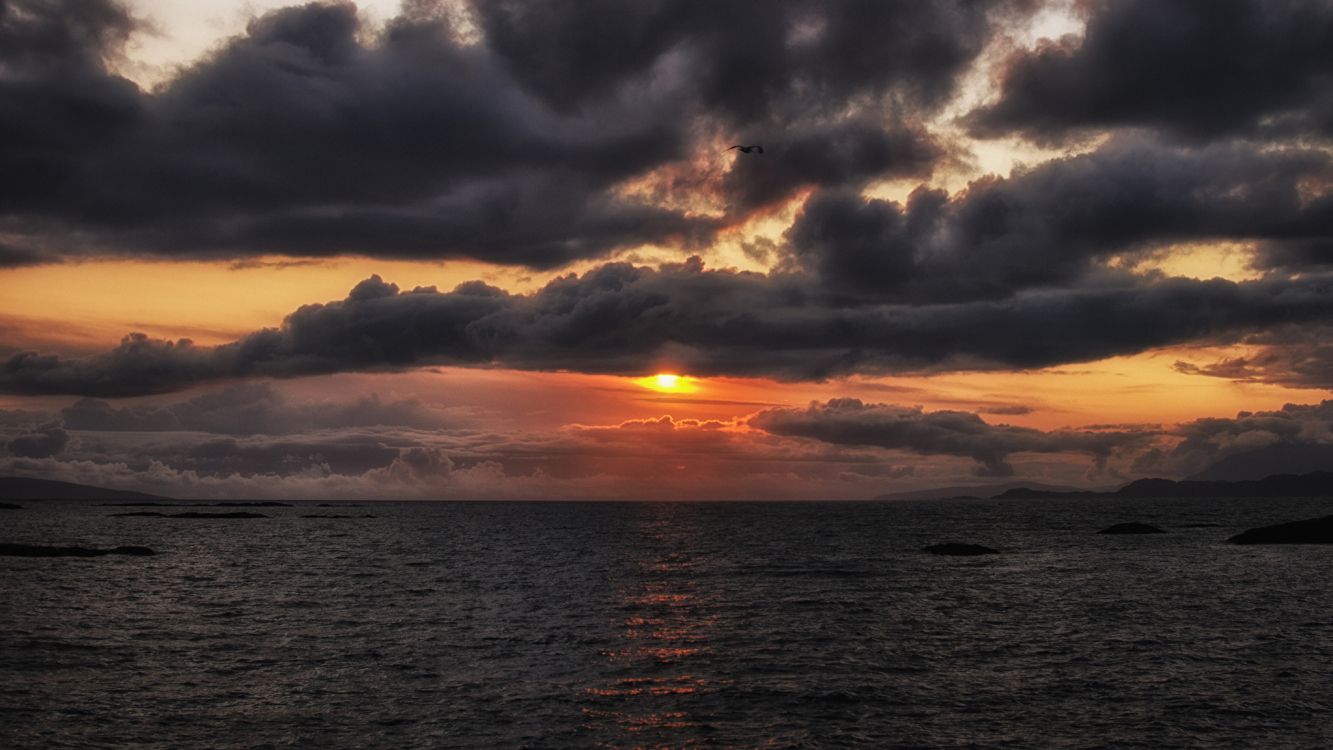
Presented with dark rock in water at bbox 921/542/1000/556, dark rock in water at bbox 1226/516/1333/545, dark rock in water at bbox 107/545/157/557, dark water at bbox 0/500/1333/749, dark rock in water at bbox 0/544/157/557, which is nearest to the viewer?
dark water at bbox 0/500/1333/749

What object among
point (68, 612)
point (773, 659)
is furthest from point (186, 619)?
point (773, 659)

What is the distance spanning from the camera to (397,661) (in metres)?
47.2

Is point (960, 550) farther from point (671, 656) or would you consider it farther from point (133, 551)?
point (133, 551)

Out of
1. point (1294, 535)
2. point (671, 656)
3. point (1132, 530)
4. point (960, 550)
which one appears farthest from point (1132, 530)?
point (671, 656)

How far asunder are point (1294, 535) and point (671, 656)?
116 metres

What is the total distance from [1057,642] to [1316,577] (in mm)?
46194

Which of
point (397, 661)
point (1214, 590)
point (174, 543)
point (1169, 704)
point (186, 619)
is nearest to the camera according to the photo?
point (1169, 704)

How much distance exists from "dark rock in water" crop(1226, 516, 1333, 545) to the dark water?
37500mm

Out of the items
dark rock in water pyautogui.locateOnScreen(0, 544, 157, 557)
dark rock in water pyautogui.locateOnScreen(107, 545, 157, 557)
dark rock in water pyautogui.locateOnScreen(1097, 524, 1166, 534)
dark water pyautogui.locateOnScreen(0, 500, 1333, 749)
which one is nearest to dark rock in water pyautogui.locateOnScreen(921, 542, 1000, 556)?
dark water pyautogui.locateOnScreen(0, 500, 1333, 749)

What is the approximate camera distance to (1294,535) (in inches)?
5128

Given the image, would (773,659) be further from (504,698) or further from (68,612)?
(68,612)

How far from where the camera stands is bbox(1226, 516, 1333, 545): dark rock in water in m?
129

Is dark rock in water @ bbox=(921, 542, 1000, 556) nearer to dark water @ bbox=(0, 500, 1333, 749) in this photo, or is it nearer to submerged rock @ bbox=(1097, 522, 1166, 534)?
dark water @ bbox=(0, 500, 1333, 749)

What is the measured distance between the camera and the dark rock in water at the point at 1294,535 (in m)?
129
